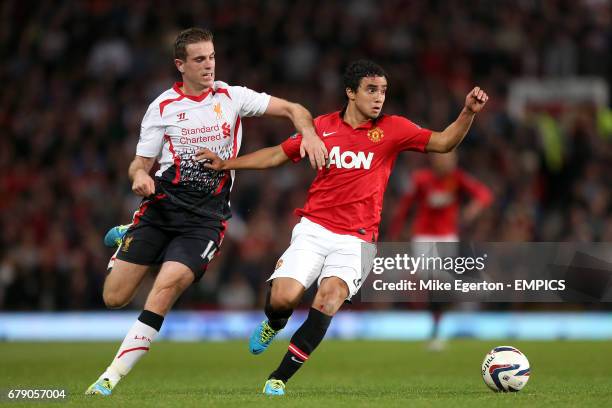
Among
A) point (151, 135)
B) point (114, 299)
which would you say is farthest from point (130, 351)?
point (151, 135)

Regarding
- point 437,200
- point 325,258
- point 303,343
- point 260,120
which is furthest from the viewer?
point 260,120

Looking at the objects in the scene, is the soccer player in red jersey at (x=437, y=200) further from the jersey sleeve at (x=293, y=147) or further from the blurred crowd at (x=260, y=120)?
the jersey sleeve at (x=293, y=147)

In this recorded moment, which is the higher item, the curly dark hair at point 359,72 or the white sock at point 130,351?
the curly dark hair at point 359,72

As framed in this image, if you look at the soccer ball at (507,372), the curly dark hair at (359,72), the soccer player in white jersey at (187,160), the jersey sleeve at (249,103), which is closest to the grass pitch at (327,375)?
the soccer ball at (507,372)

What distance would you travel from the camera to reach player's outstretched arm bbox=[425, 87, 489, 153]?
26.3 ft

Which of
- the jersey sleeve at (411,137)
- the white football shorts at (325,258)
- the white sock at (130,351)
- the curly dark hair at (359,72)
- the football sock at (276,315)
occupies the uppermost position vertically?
the curly dark hair at (359,72)

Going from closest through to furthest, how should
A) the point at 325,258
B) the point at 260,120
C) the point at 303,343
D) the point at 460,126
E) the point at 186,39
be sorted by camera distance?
1. the point at 303,343
2. the point at 460,126
3. the point at 325,258
4. the point at 186,39
5. the point at 260,120

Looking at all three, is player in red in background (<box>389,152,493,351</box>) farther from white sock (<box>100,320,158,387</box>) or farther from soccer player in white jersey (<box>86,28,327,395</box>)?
white sock (<box>100,320,158,387</box>)

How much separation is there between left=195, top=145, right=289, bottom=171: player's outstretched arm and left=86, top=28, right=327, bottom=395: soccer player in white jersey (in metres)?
0.09

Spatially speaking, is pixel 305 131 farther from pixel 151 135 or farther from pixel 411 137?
pixel 151 135

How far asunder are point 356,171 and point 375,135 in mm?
317

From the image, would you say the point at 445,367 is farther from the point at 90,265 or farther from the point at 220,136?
→ the point at 90,265

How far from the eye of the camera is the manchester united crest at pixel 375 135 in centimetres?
841

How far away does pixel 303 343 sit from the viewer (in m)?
7.82
